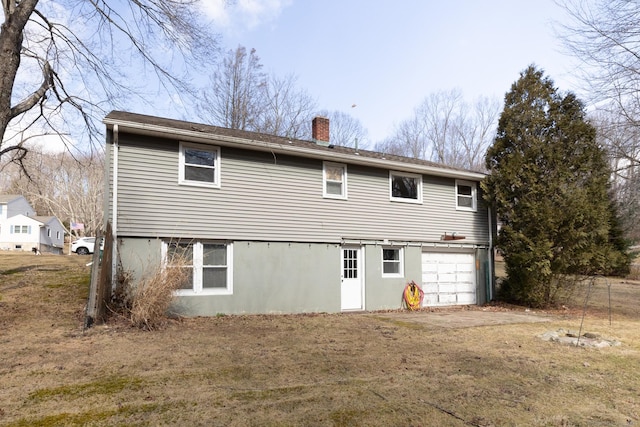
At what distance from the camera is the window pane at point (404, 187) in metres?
13.3

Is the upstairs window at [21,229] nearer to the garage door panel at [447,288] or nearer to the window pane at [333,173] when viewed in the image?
the window pane at [333,173]

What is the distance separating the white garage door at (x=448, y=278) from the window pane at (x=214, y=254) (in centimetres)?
668

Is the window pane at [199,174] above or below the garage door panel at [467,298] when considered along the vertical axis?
above

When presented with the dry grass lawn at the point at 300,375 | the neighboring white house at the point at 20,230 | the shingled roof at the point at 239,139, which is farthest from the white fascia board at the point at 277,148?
the neighboring white house at the point at 20,230

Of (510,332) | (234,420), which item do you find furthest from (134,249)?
(510,332)

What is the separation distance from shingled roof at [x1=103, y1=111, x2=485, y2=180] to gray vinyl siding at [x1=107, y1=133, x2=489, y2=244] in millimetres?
339

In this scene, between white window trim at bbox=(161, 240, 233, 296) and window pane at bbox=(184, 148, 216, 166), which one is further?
window pane at bbox=(184, 148, 216, 166)

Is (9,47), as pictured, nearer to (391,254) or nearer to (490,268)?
(391,254)

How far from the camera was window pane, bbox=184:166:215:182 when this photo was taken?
401 inches

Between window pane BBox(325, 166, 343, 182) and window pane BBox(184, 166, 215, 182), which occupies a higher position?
window pane BBox(325, 166, 343, 182)

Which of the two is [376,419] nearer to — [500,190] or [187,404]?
[187,404]

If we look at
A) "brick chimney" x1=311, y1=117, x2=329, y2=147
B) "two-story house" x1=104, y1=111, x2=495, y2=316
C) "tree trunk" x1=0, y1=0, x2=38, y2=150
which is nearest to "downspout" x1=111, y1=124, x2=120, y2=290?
"two-story house" x1=104, y1=111, x2=495, y2=316

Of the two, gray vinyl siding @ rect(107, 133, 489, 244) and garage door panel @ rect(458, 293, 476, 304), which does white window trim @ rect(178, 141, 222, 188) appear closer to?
gray vinyl siding @ rect(107, 133, 489, 244)

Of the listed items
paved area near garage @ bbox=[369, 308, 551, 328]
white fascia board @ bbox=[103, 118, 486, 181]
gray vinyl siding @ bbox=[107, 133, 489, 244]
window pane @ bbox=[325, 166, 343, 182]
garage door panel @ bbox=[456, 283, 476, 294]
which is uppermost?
white fascia board @ bbox=[103, 118, 486, 181]
